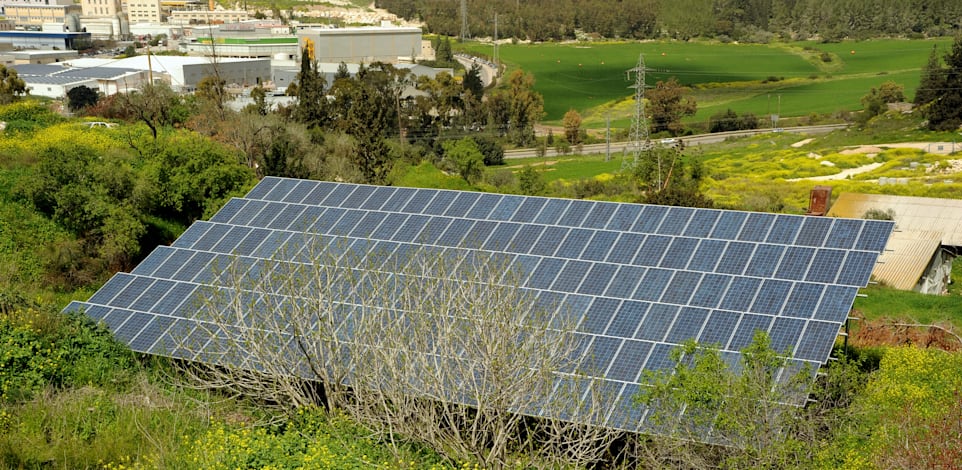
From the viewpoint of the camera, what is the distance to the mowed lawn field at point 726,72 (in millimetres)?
129125

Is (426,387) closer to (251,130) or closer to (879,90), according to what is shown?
(251,130)

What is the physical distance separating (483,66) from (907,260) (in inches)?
5066

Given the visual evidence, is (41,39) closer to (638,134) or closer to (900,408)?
(638,134)

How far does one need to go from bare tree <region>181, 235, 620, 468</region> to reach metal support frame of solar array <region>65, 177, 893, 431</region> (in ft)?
3.54

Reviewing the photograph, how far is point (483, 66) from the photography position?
163 m

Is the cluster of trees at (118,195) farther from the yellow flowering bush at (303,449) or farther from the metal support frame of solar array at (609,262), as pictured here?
the yellow flowering bush at (303,449)

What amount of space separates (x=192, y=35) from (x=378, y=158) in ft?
476

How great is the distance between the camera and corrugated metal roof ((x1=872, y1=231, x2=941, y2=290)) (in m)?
38.1

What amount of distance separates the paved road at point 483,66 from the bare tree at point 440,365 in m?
126

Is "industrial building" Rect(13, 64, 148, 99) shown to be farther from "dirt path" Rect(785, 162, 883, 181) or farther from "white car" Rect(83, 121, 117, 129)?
"dirt path" Rect(785, 162, 883, 181)

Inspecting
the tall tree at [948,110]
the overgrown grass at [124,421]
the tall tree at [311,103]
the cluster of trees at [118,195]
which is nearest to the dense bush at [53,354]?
the overgrown grass at [124,421]

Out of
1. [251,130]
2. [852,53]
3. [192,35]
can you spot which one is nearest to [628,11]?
[852,53]

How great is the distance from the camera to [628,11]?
19788cm

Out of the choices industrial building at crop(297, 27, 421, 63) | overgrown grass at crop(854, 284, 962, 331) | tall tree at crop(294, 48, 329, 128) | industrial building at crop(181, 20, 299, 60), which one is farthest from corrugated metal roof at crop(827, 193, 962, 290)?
industrial building at crop(181, 20, 299, 60)
